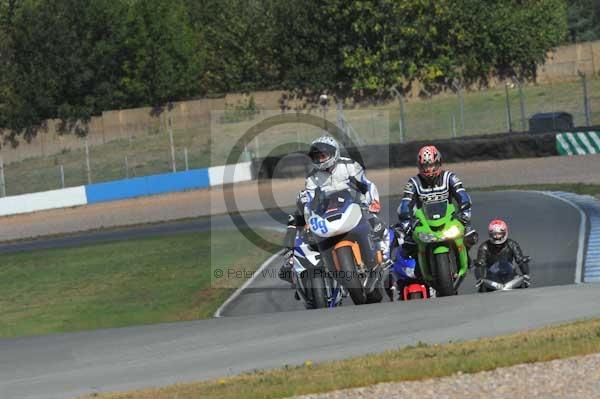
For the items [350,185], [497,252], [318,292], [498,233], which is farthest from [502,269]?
[318,292]

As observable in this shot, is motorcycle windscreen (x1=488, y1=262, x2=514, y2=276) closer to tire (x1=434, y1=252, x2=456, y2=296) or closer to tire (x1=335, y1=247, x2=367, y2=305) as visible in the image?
tire (x1=434, y1=252, x2=456, y2=296)

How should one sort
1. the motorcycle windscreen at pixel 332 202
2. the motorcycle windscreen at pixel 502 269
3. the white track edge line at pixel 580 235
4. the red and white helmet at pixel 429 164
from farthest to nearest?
the white track edge line at pixel 580 235, the motorcycle windscreen at pixel 502 269, the red and white helmet at pixel 429 164, the motorcycle windscreen at pixel 332 202

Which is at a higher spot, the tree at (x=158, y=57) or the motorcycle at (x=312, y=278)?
the tree at (x=158, y=57)

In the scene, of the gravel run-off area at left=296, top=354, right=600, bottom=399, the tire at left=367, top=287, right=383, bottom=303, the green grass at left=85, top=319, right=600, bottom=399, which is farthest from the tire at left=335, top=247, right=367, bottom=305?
the gravel run-off area at left=296, top=354, right=600, bottom=399

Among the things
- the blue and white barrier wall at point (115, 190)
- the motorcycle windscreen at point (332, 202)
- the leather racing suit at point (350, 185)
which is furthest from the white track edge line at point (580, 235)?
the blue and white barrier wall at point (115, 190)

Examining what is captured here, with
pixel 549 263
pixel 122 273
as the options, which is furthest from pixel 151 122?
pixel 549 263

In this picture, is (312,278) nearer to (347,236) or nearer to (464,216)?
(347,236)

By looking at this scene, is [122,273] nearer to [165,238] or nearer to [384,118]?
[165,238]

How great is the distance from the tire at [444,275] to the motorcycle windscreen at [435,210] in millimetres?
407

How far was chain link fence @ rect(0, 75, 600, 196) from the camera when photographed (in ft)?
137

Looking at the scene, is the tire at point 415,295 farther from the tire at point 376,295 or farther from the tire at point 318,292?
the tire at point 318,292

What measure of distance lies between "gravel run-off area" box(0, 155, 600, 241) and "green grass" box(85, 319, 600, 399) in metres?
19.9

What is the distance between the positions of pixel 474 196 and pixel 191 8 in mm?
43971

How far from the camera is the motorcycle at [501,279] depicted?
13031mm
